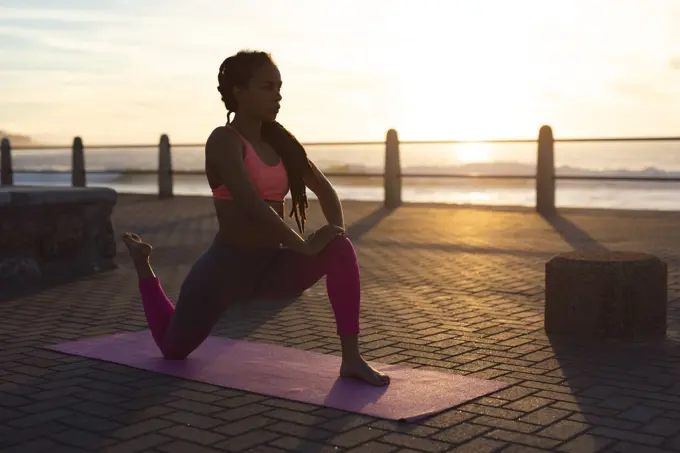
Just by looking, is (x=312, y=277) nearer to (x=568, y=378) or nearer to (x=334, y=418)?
(x=334, y=418)

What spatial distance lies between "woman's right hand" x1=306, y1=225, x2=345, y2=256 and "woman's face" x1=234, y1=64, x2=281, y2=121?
2.11 ft

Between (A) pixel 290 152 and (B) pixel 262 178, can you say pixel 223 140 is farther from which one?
(A) pixel 290 152

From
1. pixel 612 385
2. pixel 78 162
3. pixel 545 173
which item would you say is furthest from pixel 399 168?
pixel 612 385

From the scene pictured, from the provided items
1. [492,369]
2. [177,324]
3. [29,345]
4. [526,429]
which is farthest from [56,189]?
[526,429]

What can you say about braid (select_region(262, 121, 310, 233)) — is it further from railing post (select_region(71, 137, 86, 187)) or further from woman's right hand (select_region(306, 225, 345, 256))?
railing post (select_region(71, 137, 86, 187))

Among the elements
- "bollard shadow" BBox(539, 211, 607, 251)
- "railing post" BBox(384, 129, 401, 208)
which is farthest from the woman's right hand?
"railing post" BBox(384, 129, 401, 208)

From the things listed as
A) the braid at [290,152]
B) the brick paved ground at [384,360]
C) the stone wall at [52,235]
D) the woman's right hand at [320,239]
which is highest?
the braid at [290,152]

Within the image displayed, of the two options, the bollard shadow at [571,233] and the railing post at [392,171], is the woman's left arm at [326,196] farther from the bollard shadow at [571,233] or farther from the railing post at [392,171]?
the railing post at [392,171]

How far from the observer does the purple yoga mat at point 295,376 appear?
3.91 m

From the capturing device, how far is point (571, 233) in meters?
11.9

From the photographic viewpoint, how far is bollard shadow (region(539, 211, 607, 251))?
10.5 metres

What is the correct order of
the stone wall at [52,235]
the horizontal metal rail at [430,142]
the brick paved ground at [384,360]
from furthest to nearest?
the horizontal metal rail at [430,142]
the stone wall at [52,235]
the brick paved ground at [384,360]

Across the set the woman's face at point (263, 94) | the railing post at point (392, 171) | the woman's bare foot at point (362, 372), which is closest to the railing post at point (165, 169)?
the railing post at point (392, 171)

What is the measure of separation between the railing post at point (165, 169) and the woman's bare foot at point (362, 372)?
51.6ft
